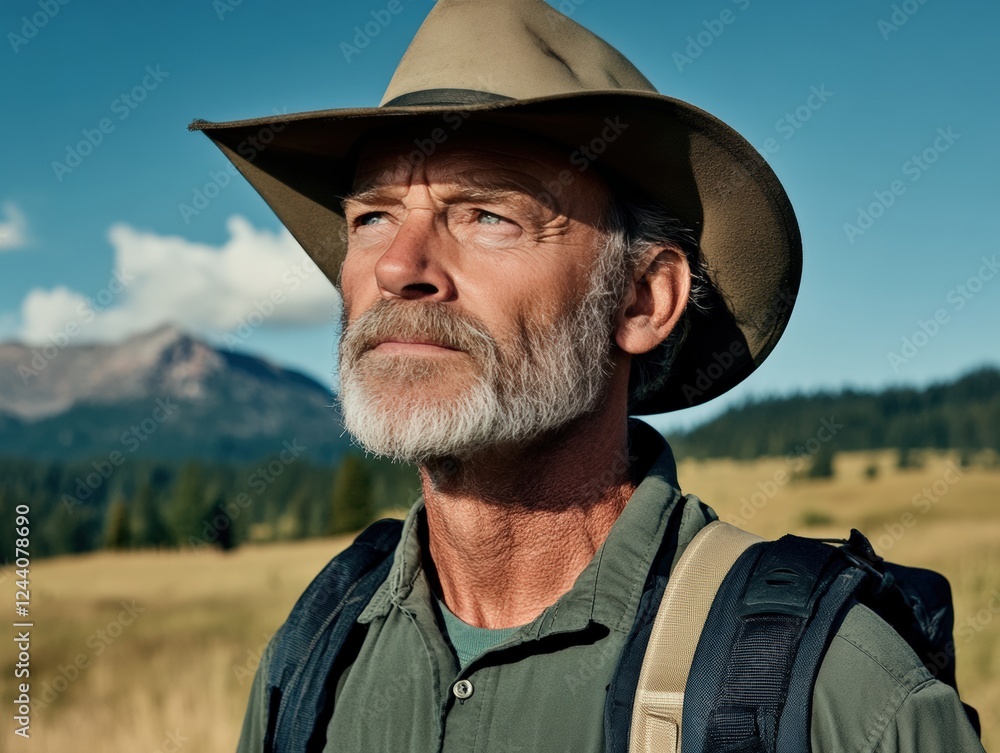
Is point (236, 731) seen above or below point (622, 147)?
below

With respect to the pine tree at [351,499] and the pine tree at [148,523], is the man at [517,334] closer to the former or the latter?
the pine tree at [351,499]

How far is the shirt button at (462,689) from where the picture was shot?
2590mm

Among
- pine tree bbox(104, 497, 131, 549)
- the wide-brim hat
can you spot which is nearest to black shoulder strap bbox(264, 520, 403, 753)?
the wide-brim hat

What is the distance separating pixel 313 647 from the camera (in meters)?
2.95

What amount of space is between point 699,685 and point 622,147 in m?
1.67


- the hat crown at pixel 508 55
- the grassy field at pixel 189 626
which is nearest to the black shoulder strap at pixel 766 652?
the hat crown at pixel 508 55

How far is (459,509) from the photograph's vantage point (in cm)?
303

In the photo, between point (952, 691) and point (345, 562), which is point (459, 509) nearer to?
point (345, 562)

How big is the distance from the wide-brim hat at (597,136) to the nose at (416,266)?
0.33 metres

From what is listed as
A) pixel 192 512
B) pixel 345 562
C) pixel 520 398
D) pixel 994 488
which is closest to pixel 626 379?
pixel 520 398

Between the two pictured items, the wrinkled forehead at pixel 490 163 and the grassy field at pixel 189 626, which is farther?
the grassy field at pixel 189 626

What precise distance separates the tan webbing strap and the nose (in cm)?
105

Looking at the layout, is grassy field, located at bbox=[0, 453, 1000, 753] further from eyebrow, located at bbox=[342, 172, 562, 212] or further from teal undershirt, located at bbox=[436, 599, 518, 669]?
eyebrow, located at bbox=[342, 172, 562, 212]

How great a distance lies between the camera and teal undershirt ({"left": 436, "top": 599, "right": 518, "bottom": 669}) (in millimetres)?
2797
